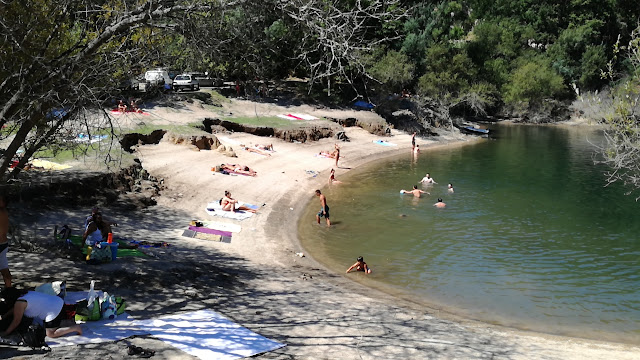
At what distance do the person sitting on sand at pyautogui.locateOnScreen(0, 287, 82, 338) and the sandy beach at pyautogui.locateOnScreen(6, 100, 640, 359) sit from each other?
48cm

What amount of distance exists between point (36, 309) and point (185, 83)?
41.2 meters

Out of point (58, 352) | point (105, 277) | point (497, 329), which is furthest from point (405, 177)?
point (58, 352)

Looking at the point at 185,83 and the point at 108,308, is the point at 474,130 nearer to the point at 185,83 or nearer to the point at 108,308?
the point at 185,83

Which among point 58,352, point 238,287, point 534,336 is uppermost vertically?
point 58,352

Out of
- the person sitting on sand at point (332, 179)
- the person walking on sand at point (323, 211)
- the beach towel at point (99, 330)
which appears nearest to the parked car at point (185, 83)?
the person sitting on sand at point (332, 179)

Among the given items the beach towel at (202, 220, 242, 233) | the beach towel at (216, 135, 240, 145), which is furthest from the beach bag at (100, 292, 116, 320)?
the beach towel at (216, 135, 240, 145)

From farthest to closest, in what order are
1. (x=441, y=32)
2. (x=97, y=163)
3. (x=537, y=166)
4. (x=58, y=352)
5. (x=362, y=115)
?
1. (x=441, y=32)
2. (x=362, y=115)
3. (x=537, y=166)
4. (x=97, y=163)
5. (x=58, y=352)

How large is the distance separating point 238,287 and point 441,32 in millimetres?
54790

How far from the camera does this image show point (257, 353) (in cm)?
991

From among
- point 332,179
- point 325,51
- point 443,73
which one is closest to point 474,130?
point 443,73

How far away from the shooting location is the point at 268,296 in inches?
570

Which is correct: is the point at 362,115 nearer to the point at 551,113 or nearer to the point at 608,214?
the point at 608,214

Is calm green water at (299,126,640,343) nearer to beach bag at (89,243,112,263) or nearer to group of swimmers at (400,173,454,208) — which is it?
group of swimmers at (400,173,454,208)

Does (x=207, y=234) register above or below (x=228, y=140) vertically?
below
